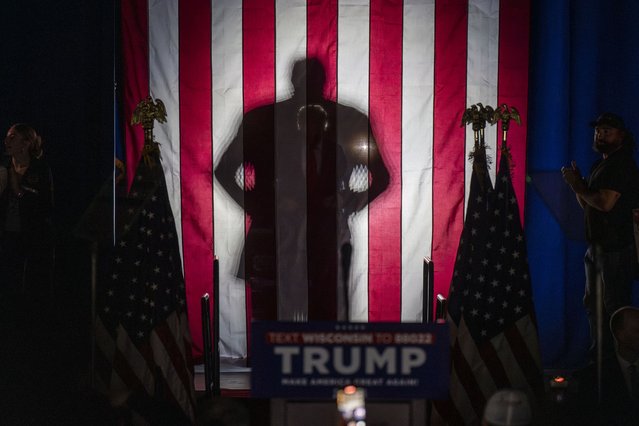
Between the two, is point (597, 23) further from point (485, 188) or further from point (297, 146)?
point (297, 146)

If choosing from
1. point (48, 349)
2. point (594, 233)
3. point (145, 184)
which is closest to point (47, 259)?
point (48, 349)

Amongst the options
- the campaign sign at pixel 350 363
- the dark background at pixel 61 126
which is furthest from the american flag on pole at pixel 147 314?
the campaign sign at pixel 350 363

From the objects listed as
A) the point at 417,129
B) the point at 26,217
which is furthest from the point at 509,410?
the point at 26,217

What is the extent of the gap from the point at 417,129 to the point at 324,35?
2.87ft

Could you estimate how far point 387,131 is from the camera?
4.48 meters

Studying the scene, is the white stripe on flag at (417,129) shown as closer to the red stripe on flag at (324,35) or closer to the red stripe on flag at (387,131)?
the red stripe on flag at (387,131)

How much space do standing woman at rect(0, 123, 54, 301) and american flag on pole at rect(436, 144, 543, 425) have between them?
2612 millimetres

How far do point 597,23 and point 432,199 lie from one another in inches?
62.3

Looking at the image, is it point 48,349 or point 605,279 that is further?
point 48,349

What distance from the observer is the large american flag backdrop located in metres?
4.45

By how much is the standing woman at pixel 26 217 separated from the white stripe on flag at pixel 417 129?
91.9 inches

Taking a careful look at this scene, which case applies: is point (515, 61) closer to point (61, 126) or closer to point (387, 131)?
point (387, 131)

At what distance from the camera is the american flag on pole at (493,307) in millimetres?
3723

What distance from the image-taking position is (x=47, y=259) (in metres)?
4.41
